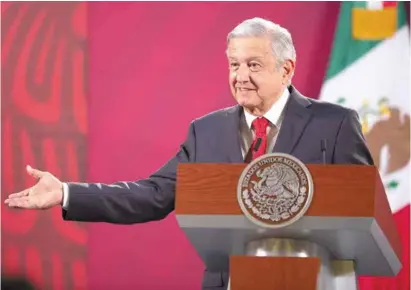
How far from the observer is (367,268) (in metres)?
2.49

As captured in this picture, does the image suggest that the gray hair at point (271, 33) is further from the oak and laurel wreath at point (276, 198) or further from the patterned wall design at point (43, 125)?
the patterned wall design at point (43, 125)

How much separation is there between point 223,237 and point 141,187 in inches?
20.2

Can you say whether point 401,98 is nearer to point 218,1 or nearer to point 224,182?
point 218,1

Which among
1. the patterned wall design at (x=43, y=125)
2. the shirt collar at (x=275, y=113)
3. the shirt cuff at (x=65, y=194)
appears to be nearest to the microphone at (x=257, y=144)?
the shirt collar at (x=275, y=113)

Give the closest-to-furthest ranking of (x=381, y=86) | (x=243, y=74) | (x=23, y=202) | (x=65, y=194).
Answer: (x=23, y=202)
(x=65, y=194)
(x=243, y=74)
(x=381, y=86)

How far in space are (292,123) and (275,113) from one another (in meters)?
0.12

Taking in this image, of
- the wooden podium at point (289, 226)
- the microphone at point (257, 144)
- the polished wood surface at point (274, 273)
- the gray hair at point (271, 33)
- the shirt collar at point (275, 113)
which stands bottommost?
the polished wood surface at point (274, 273)

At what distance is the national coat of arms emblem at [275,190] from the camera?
209 cm

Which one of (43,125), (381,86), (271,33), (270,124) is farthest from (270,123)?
(43,125)

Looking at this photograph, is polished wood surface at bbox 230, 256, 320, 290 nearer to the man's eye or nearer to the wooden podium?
the wooden podium

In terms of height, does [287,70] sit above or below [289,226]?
above

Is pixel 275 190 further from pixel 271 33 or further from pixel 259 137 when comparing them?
pixel 271 33

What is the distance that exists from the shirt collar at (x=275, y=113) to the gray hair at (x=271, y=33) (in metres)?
0.11

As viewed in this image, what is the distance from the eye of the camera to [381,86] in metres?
4.09
